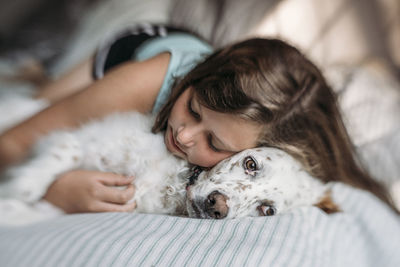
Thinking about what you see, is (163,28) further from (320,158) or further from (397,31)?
(397,31)

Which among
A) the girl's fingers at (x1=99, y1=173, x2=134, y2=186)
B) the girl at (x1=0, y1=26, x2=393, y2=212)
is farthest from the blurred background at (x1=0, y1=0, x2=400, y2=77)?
the girl's fingers at (x1=99, y1=173, x2=134, y2=186)

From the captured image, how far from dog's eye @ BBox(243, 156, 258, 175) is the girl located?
0.05 meters

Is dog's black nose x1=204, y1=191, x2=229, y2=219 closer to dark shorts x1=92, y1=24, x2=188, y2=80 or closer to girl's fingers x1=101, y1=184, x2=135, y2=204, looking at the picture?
girl's fingers x1=101, y1=184, x2=135, y2=204

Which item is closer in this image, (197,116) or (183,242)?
(183,242)

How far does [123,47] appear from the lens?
1928mm

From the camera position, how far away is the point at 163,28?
1954 mm

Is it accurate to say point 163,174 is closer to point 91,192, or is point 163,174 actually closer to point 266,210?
point 91,192

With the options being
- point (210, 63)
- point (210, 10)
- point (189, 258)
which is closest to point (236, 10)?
point (210, 10)

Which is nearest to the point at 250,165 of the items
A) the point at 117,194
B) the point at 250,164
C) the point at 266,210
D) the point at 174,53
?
the point at 250,164

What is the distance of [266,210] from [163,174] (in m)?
0.38

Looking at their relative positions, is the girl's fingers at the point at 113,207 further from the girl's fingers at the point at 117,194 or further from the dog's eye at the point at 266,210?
the dog's eye at the point at 266,210

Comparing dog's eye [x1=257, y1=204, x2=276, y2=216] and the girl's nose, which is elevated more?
the girl's nose

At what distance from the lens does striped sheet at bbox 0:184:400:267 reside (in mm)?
880

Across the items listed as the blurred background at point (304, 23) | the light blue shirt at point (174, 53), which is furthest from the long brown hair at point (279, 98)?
the blurred background at point (304, 23)
